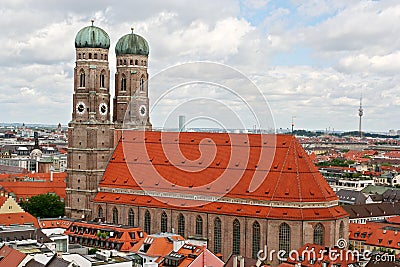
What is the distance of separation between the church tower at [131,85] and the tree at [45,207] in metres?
18.2

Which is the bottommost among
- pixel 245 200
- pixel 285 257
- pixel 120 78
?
pixel 285 257

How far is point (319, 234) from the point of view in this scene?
82625 mm

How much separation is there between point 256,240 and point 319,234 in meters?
7.47

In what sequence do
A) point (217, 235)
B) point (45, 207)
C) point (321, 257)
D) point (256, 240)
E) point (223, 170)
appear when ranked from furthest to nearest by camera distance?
1. point (45, 207)
2. point (223, 170)
3. point (217, 235)
4. point (256, 240)
5. point (321, 257)

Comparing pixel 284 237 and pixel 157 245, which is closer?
pixel 157 245

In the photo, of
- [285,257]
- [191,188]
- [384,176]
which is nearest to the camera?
[285,257]

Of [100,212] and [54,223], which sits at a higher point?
[100,212]

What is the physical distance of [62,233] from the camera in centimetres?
9075

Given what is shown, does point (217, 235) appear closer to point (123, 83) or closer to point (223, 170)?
point (223, 170)

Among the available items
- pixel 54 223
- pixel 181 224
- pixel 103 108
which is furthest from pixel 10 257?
pixel 103 108

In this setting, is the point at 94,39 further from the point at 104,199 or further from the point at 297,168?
the point at 297,168

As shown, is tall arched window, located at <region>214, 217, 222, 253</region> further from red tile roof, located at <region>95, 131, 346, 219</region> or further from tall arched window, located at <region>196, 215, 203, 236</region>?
tall arched window, located at <region>196, 215, 203, 236</region>

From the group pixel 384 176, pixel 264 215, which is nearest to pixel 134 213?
pixel 264 215

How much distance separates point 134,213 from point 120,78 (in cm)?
2191
